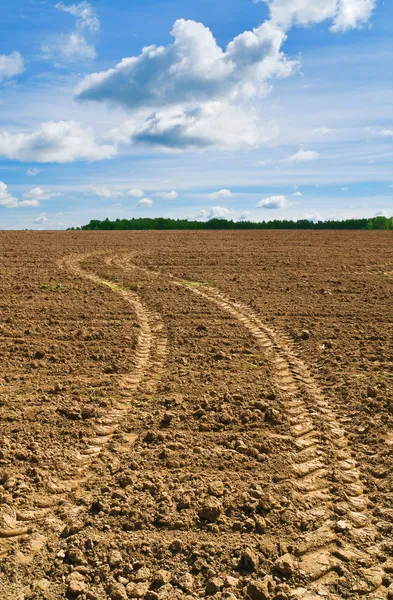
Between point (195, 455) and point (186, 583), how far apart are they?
1.74 meters

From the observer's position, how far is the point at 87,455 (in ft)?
17.4

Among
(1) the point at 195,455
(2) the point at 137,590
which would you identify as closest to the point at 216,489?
(1) the point at 195,455

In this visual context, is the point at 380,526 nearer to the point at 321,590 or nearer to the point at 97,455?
the point at 321,590

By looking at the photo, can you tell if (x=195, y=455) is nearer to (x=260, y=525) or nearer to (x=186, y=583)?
(x=260, y=525)

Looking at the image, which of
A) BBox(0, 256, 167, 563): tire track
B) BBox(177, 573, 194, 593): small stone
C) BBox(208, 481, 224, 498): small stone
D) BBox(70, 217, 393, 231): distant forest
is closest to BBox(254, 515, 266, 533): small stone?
BBox(208, 481, 224, 498): small stone

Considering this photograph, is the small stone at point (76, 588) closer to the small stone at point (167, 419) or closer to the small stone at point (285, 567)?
the small stone at point (285, 567)

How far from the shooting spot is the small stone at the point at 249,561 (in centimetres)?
374

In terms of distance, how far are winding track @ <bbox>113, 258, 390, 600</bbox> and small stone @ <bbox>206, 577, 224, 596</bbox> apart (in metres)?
0.54

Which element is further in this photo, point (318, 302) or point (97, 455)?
point (318, 302)

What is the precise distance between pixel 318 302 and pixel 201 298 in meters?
3.04

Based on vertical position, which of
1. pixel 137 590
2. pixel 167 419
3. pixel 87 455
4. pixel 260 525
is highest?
pixel 167 419

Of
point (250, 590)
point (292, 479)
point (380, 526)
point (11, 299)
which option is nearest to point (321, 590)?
point (250, 590)

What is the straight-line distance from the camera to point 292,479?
490 cm

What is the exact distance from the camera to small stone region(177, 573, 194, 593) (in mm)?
3545
